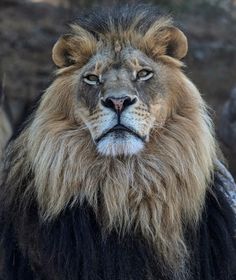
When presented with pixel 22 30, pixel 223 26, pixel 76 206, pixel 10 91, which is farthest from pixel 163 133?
pixel 223 26

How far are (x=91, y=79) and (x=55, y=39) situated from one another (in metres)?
5.71

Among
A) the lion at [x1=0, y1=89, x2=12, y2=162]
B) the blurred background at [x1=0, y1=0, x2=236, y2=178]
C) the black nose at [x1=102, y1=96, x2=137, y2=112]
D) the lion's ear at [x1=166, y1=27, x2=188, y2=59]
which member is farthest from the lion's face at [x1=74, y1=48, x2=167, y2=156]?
Answer: the blurred background at [x1=0, y1=0, x2=236, y2=178]

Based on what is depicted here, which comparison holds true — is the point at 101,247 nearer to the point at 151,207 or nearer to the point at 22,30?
the point at 151,207

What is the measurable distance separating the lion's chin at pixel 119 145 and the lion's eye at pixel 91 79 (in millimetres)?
329

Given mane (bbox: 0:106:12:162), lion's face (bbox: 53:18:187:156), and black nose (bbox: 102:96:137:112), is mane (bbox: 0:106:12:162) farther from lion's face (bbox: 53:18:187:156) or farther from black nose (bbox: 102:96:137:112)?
black nose (bbox: 102:96:137:112)

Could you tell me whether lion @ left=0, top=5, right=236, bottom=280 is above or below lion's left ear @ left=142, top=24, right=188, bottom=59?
below

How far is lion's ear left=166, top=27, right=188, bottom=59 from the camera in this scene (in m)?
4.64

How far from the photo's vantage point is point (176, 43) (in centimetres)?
467

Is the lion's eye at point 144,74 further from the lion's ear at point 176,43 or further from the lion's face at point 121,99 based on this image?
the lion's ear at point 176,43

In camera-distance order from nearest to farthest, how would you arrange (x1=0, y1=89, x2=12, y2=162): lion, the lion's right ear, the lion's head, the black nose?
the black nose < the lion's head < the lion's right ear < (x1=0, y1=89, x2=12, y2=162): lion

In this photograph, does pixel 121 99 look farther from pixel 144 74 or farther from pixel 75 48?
pixel 75 48

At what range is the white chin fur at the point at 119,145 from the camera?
4312 millimetres

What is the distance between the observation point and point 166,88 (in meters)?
4.57

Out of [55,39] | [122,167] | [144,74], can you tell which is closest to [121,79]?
[144,74]
